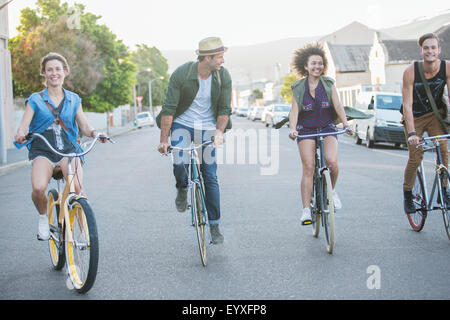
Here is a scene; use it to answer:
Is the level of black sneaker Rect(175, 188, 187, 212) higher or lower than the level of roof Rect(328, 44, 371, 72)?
lower

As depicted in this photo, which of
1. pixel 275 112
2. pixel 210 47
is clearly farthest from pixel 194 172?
pixel 275 112

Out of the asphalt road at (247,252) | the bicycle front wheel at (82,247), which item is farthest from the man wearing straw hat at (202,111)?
→ the bicycle front wheel at (82,247)

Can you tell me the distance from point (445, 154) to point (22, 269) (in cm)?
387

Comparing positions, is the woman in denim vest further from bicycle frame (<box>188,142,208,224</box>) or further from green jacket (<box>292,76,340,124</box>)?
green jacket (<box>292,76,340,124</box>)

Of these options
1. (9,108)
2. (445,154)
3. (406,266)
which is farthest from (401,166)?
(9,108)

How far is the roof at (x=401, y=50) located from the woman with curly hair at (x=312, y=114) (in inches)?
2110

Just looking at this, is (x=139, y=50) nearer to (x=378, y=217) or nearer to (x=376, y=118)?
(x=376, y=118)

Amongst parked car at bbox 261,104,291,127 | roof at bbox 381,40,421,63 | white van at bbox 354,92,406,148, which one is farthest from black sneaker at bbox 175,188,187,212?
roof at bbox 381,40,421,63

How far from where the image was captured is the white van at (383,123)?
18.2m

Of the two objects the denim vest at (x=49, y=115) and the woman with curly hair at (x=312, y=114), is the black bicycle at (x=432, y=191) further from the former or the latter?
the denim vest at (x=49, y=115)

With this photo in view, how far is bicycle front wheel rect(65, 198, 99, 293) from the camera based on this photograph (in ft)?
12.9

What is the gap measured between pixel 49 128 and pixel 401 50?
57.2 m

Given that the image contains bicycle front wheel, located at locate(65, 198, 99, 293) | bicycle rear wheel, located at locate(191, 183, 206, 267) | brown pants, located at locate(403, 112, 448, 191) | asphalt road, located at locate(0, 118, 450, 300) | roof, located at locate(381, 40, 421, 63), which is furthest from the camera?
roof, located at locate(381, 40, 421, 63)

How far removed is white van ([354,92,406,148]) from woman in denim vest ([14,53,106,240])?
45.3ft
